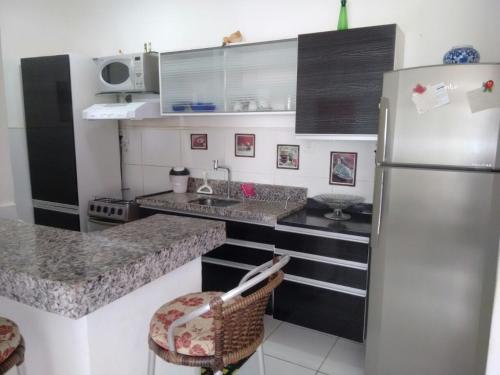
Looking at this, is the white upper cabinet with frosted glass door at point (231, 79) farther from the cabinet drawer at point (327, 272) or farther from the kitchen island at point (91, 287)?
the kitchen island at point (91, 287)

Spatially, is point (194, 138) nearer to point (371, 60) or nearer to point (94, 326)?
point (371, 60)

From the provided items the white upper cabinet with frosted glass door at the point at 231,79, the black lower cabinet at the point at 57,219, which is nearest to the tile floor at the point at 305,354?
the white upper cabinet with frosted glass door at the point at 231,79

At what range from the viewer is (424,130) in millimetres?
1760

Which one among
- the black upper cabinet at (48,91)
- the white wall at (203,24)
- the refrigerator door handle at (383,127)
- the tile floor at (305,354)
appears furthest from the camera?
the black upper cabinet at (48,91)

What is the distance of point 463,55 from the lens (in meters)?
2.06

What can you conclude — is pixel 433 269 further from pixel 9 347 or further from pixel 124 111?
pixel 124 111

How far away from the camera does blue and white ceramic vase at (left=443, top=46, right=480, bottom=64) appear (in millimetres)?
2041

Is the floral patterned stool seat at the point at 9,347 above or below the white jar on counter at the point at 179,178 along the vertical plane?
below

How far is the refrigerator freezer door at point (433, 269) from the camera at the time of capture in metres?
1.72

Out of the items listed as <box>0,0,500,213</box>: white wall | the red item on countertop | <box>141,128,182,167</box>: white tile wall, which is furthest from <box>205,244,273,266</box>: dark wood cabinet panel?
<box>141,128,182,167</box>: white tile wall

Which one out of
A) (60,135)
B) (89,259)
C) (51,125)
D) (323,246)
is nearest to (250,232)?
(323,246)

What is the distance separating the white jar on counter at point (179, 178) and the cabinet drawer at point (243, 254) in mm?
848

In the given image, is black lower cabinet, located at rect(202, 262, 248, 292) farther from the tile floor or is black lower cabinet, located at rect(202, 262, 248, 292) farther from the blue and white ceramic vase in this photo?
the blue and white ceramic vase

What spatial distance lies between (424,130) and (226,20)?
203 cm
